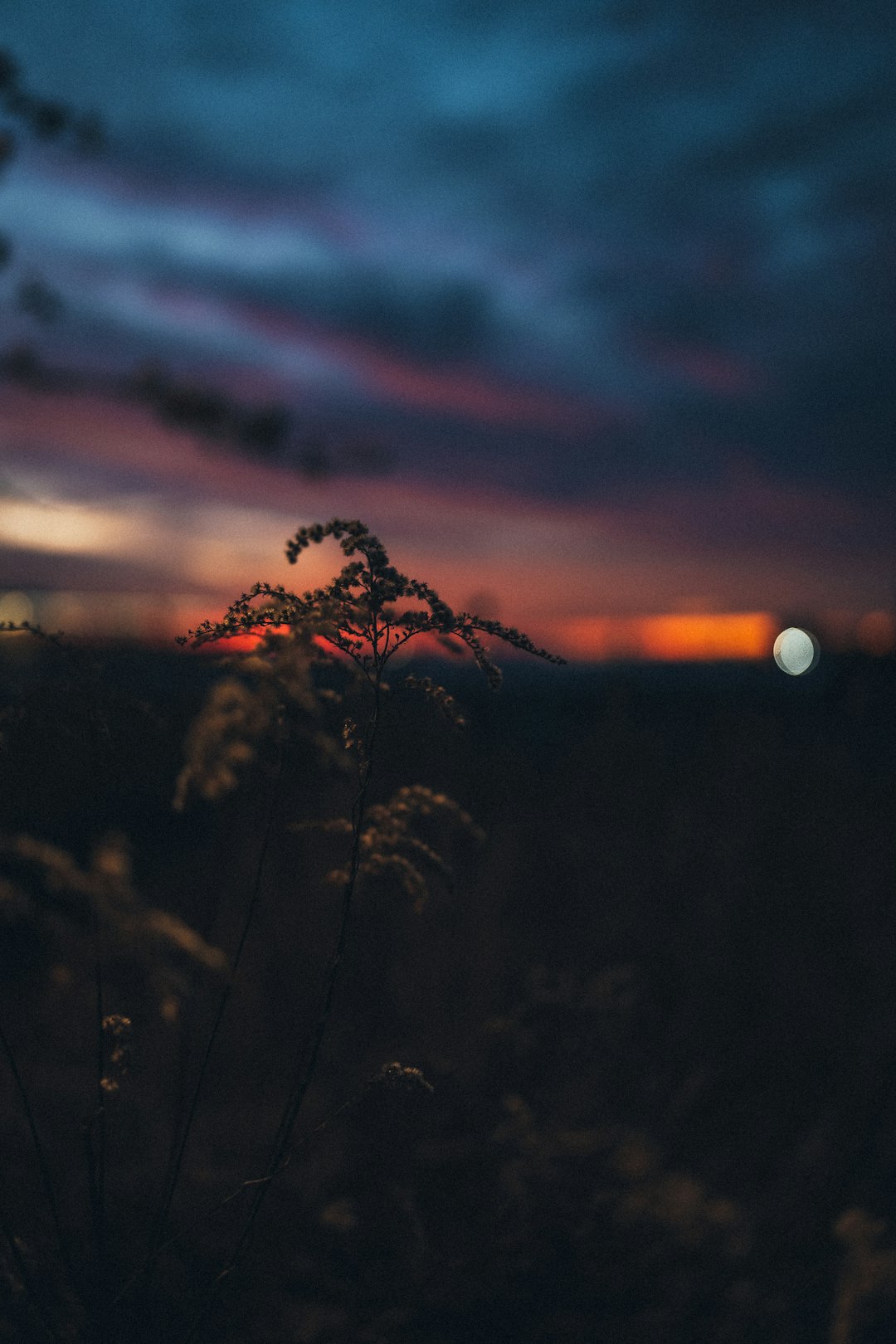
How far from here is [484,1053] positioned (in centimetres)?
404

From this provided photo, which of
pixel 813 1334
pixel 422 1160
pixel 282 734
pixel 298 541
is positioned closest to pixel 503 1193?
pixel 422 1160

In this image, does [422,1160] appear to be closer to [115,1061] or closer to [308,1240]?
[308,1240]

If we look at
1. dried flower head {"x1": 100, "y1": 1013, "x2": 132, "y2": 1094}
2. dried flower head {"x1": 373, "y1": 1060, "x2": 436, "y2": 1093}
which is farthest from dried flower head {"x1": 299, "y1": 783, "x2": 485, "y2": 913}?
dried flower head {"x1": 100, "y1": 1013, "x2": 132, "y2": 1094}

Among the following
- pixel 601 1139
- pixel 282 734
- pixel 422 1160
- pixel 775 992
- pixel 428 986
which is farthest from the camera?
pixel 775 992

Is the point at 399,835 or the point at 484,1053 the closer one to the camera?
the point at 399,835

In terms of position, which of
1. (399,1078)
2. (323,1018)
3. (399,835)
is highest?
(399,835)

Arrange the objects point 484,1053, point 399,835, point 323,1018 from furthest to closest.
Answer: point 484,1053 < point 399,835 < point 323,1018

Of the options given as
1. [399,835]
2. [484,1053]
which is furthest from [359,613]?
[484,1053]

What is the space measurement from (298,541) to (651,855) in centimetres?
487

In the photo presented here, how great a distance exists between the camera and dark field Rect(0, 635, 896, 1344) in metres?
2.18

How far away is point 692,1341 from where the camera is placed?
2.75 meters

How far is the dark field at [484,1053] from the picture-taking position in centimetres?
218

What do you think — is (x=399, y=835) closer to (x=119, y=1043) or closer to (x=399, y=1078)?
(x=399, y=1078)

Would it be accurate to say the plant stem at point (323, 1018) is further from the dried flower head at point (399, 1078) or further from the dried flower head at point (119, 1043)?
the dried flower head at point (119, 1043)
